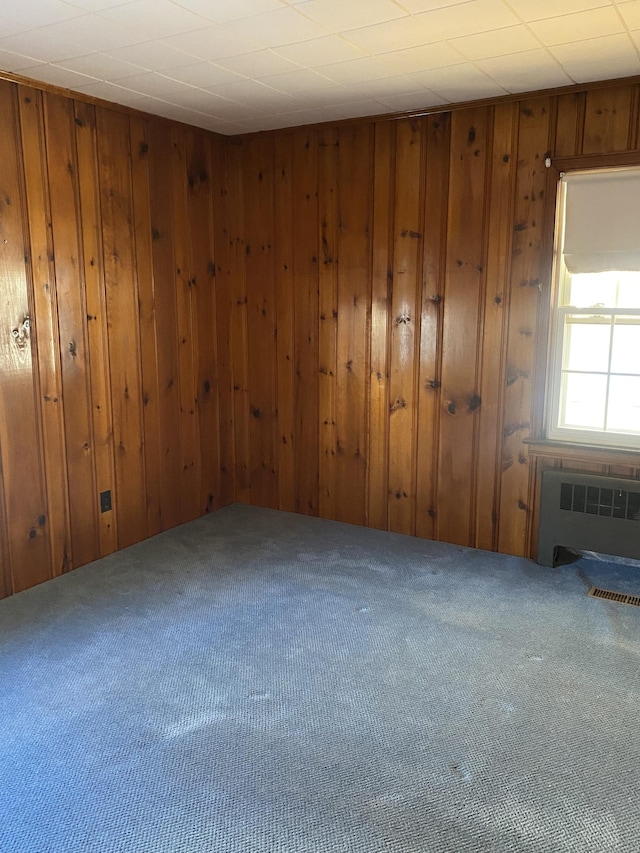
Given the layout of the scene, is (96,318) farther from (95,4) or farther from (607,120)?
(607,120)

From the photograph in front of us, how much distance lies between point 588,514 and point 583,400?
581 mm

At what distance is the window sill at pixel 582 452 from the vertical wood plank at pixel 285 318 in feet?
5.06

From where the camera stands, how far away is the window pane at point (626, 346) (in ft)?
11.2

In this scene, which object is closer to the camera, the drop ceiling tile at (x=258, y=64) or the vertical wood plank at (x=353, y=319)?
the drop ceiling tile at (x=258, y=64)

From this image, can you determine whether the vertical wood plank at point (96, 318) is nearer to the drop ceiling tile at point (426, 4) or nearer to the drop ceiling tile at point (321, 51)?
the drop ceiling tile at point (321, 51)

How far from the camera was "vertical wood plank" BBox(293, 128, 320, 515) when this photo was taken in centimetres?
418

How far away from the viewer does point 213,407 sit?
4.58 m

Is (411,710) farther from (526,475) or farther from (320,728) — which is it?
(526,475)

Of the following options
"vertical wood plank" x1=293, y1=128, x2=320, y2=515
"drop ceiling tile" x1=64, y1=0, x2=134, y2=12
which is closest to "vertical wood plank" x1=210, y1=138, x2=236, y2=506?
"vertical wood plank" x1=293, y1=128, x2=320, y2=515

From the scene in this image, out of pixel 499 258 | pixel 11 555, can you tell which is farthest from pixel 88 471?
pixel 499 258

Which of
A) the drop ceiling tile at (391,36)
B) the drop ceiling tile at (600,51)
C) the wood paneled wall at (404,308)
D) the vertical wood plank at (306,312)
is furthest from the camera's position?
the vertical wood plank at (306,312)

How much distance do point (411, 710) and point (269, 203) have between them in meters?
3.14

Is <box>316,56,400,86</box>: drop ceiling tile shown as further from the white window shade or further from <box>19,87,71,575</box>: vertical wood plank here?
<box>19,87,71,575</box>: vertical wood plank

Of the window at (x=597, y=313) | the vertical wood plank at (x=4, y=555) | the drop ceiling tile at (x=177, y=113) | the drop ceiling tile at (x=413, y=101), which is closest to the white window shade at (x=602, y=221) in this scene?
the window at (x=597, y=313)
